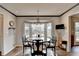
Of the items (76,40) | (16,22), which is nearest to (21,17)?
(16,22)

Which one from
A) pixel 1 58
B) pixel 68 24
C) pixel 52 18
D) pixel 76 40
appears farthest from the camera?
pixel 76 40

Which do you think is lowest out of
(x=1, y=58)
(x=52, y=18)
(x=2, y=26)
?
(x=1, y=58)

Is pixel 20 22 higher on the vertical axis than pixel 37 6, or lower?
lower

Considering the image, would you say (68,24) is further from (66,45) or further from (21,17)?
(21,17)

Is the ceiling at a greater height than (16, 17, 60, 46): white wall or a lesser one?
greater

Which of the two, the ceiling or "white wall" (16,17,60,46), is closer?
the ceiling

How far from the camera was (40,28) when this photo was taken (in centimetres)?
950

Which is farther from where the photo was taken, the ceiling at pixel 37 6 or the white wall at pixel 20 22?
the white wall at pixel 20 22

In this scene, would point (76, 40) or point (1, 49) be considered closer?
point (1, 49)

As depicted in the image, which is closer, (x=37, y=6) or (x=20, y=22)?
(x=37, y=6)

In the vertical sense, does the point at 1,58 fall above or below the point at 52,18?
below

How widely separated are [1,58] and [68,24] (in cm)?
587

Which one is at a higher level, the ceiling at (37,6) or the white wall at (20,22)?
the ceiling at (37,6)

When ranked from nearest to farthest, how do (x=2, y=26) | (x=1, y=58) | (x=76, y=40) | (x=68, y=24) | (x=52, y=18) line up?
1. (x=1, y=58)
2. (x=2, y=26)
3. (x=68, y=24)
4. (x=52, y=18)
5. (x=76, y=40)
